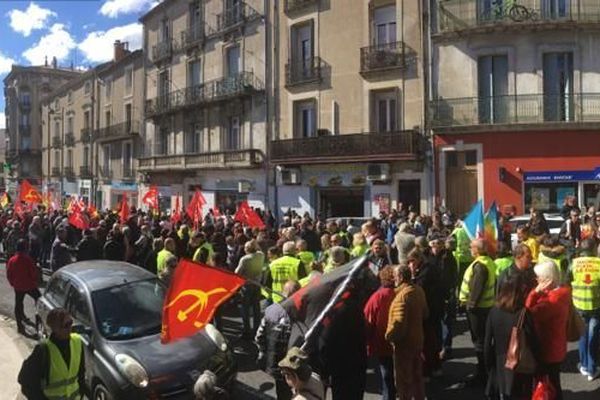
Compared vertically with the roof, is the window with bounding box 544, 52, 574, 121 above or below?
above

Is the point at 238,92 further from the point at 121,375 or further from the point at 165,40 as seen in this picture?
the point at 121,375

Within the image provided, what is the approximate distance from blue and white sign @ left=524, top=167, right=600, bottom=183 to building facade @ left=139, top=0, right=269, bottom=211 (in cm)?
1212

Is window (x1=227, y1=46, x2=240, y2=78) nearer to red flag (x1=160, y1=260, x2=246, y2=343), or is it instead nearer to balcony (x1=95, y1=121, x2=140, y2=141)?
balcony (x1=95, y1=121, x2=140, y2=141)

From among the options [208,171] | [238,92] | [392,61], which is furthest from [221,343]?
[208,171]

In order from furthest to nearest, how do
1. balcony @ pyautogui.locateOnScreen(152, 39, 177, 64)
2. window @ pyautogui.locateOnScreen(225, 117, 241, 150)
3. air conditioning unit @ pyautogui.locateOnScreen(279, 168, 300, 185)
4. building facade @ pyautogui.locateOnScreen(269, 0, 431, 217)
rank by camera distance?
balcony @ pyautogui.locateOnScreen(152, 39, 177, 64)
window @ pyautogui.locateOnScreen(225, 117, 241, 150)
air conditioning unit @ pyautogui.locateOnScreen(279, 168, 300, 185)
building facade @ pyautogui.locateOnScreen(269, 0, 431, 217)

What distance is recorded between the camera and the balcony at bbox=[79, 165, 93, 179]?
46406 millimetres

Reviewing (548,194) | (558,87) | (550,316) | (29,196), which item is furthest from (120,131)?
(550,316)

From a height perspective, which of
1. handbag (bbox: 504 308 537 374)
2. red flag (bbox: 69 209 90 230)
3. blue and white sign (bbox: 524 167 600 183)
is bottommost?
handbag (bbox: 504 308 537 374)

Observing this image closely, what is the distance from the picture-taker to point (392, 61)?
22.3 meters

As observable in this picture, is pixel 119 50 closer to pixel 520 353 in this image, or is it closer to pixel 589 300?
pixel 589 300

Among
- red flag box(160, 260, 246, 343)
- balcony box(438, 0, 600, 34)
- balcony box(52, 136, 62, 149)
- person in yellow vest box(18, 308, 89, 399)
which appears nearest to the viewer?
person in yellow vest box(18, 308, 89, 399)

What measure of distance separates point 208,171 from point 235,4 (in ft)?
28.4

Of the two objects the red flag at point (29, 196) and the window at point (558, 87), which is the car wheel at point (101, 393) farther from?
the window at point (558, 87)

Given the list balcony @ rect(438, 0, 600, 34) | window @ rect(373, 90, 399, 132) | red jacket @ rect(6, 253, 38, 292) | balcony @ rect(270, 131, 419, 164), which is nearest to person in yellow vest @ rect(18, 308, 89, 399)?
red jacket @ rect(6, 253, 38, 292)
